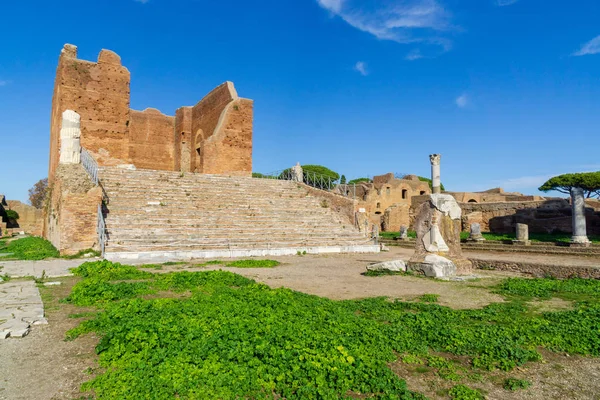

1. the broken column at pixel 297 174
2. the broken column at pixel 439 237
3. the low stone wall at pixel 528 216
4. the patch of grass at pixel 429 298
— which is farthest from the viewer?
the low stone wall at pixel 528 216

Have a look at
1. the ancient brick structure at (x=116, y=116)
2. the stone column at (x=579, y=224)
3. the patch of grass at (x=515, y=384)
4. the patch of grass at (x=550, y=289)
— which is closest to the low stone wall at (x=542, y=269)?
the patch of grass at (x=550, y=289)

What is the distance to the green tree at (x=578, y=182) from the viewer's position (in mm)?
27781

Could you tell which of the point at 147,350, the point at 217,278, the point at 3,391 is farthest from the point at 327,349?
the point at 217,278

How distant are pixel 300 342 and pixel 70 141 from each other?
46.8 feet

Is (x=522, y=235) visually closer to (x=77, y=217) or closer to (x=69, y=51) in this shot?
(x=77, y=217)

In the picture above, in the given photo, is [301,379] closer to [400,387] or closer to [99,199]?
[400,387]

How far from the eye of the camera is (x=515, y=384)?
2.91 m

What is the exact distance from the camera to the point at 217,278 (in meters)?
7.32

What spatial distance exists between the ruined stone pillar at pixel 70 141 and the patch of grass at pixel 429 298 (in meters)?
13.0

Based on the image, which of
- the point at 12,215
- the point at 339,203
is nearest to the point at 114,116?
the point at 339,203

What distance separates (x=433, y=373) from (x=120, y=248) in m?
9.79

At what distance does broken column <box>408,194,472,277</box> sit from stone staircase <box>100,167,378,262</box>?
525cm

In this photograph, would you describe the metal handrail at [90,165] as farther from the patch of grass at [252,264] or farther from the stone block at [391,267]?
the stone block at [391,267]

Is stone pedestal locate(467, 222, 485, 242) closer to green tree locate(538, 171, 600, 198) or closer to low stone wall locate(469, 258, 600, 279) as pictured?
low stone wall locate(469, 258, 600, 279)
